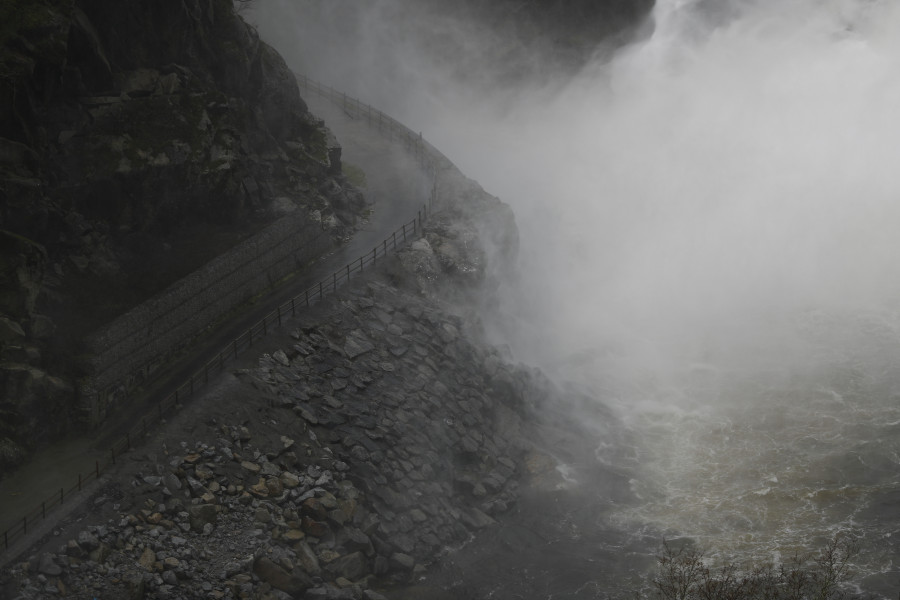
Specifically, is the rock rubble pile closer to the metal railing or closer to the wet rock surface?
the wet rock surface

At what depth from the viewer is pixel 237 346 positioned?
29891mm

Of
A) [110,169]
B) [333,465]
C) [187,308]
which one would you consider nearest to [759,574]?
[333,465]

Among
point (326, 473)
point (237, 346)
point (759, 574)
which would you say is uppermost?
point (237, 346)

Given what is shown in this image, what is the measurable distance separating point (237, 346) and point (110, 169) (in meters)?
7.12

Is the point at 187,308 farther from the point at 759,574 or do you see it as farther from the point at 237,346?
the point at 759,574

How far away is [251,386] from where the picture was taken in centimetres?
2797

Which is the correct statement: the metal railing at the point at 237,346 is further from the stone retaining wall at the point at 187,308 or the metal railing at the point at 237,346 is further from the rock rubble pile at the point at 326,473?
the stone retaining wall at the point at 187,308

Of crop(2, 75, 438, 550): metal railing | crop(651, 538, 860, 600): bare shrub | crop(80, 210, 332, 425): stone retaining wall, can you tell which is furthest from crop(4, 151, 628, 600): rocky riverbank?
crop(651, 538, 860, 600): bare shrub

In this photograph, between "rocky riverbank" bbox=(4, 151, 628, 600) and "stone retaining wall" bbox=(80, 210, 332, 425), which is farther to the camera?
"stone retaining wall" bbox=(80, 210, 332, 425)

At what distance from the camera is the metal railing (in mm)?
22891

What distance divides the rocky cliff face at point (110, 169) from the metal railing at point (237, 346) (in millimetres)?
2318

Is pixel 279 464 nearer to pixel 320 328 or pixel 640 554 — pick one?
pixel 320 328

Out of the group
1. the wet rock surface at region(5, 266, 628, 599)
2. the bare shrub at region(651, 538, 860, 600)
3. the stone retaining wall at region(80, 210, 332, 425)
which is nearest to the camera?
the wet rock surface at region(5, 266, 628, 599)

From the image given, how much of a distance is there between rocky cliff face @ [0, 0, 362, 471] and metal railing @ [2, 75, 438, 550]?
2.32 m
